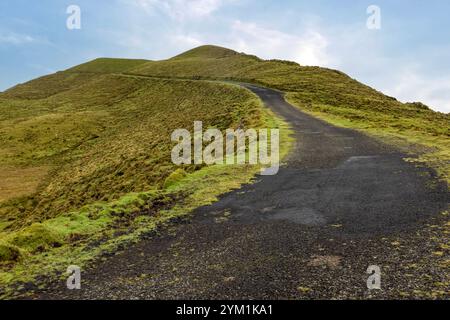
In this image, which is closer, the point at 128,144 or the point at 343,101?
the point at 128,144

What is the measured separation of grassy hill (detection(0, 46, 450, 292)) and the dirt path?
5.26ft

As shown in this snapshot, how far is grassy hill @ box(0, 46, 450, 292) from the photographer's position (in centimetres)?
1371

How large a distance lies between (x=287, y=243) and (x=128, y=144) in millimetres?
36121

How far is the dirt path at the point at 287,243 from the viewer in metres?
9.21

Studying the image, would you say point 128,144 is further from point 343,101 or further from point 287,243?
point 287,243

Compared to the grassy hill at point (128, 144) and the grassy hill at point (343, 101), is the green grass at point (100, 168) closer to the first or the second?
the grassy hill at point (128, 144)

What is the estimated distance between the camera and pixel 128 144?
44.8m

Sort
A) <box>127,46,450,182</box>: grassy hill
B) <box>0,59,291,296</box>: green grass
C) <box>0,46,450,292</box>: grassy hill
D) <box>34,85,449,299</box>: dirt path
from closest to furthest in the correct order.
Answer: <box>34,85,449,299</box>: dirt path, <box>0,59,291,296</box>: green grass, <box>0,46,450,292</box>: grassy hill, <box>127,46,450,182</box>: grassy hill

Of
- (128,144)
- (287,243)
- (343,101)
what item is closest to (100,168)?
(128,144)

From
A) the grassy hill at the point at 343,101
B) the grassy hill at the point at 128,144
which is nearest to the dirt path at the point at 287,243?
the grassy hill at the point at 128,144

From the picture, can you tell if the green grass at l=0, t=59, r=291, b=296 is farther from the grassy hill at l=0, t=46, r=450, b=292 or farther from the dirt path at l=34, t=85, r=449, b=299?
the dirt path at l=34, t=85, r=449, b=299

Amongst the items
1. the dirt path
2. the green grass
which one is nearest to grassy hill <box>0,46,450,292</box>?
the green grass

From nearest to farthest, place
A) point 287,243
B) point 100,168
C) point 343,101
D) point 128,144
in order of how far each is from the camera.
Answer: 1. point 287,243
2. point 100,168
3. point 128,144
4. point 343,101

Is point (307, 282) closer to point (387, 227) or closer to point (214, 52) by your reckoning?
point (387, 227)
